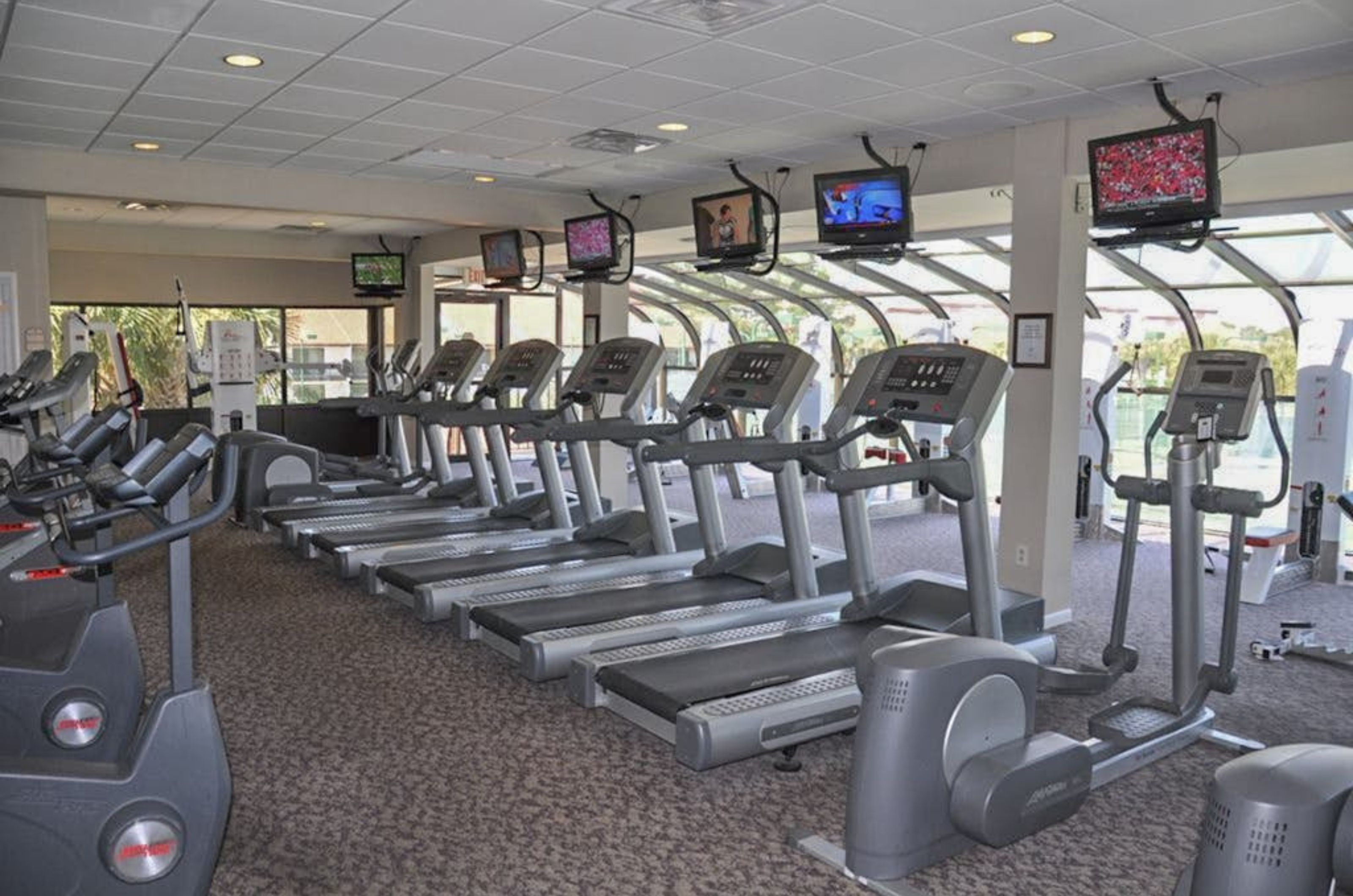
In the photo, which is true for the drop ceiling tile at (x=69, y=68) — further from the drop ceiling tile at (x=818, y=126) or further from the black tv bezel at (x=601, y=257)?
the black tv bezel at (x=601, y=257)

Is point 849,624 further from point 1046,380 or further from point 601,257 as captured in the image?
point 601,257

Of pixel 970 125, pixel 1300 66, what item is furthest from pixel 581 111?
pixel 1300 66

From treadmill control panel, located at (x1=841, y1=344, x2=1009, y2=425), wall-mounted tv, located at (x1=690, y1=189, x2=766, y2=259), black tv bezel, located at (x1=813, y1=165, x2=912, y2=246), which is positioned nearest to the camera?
treadmill control panel, located at (x1=841, y1=344, x2=1009, y2=425)

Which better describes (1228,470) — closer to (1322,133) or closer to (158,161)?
(1322,133)

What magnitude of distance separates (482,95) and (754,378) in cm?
188

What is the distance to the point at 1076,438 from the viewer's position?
19.0ft

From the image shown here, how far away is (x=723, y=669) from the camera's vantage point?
156 inches

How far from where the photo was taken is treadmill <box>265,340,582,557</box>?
6.68 m

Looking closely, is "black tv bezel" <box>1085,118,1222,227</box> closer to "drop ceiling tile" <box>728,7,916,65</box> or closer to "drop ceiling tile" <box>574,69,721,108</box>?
"drop ceiling tile" <box>728,7,916,65</box>

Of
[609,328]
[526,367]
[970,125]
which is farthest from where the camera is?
[609,328]

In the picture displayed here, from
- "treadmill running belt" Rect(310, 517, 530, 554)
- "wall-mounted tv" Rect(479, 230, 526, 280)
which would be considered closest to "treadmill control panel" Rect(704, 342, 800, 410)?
"treadmill running belt" Rect(310, 517, 530, 554)

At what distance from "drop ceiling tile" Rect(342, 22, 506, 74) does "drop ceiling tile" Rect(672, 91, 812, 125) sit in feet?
3.92

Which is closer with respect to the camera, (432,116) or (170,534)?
(170,534)

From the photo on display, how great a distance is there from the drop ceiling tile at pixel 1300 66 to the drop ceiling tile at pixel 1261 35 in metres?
0.07
